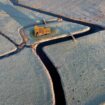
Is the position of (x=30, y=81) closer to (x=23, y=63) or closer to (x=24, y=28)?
(x=23, y=63)

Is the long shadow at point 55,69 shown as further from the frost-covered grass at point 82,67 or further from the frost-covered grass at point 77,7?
the frost-covered grass at point 77,7

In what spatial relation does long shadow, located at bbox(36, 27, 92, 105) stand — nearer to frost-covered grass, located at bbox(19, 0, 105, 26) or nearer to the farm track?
the farm track

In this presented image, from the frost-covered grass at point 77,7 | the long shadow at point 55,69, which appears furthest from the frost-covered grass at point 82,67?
the frost-covered grass at point 77,7

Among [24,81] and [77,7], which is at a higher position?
[24,81]

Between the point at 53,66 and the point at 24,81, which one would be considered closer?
the point at 24,81

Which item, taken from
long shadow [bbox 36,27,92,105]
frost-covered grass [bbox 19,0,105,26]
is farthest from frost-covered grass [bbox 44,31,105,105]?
frost-covered grass [bbox 19,0,105,26]

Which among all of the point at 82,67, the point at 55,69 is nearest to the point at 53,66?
the point at 55,69

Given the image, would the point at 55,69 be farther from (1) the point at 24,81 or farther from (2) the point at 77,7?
(2) the point at 77,7

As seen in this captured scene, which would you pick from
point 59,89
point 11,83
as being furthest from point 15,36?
point 59,89
